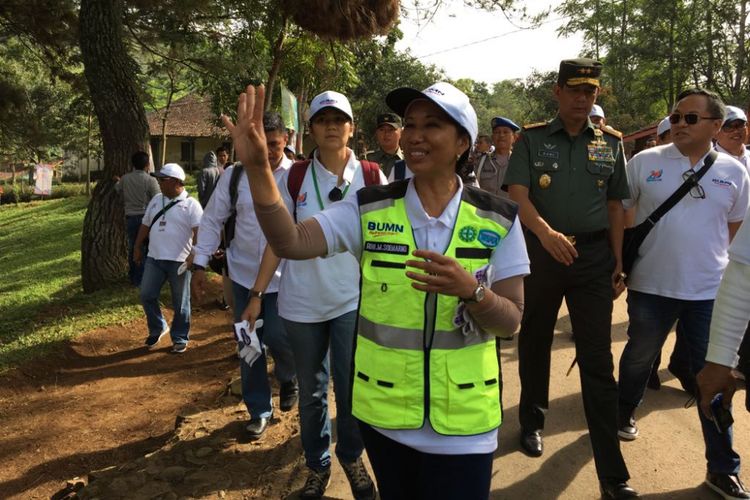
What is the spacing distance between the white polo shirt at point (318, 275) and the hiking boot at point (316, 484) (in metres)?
0.84

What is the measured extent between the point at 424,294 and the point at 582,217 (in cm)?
173

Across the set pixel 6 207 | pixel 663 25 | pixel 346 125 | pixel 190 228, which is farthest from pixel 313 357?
pixel 6 207

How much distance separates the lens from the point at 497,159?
268 inches

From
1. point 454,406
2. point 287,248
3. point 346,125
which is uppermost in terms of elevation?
point 346,125

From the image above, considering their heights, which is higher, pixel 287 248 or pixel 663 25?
pixel 663 25

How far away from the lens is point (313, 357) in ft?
10.0

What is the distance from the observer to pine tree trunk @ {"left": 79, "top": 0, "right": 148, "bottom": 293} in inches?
310

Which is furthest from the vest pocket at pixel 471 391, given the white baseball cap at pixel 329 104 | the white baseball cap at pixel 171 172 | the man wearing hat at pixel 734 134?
the white baseball cap at pixel 171 172

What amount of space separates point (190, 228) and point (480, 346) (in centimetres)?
484

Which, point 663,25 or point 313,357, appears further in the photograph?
point 663,25

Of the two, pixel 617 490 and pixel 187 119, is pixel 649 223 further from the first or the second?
pixel 187 119

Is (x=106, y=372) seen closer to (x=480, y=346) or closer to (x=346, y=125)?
(x=346, y=125)

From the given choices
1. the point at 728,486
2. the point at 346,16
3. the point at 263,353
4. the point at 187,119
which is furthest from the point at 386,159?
the point at 187,119

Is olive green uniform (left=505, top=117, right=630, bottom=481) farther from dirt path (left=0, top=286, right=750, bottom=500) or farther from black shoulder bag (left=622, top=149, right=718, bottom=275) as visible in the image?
dirt path (left=0, top=286, right=750, bottom=500)
